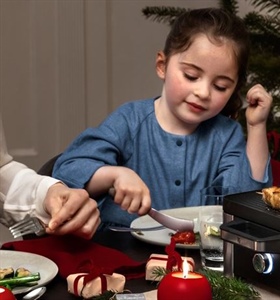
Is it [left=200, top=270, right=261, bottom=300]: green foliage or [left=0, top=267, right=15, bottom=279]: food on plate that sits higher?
[left=200, top=270, right=261, bottom=300]: green foliage

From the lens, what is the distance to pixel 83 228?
3.92 feet

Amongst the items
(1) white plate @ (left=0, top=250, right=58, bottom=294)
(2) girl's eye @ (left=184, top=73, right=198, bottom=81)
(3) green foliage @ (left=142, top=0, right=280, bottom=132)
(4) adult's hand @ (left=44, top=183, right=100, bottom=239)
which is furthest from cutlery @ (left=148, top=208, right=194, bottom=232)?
(3) green foliage @ (left=142, top=0, right=280, bottom=132)

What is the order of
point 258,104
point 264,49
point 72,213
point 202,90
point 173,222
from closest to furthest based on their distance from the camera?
point 72,213 < point 173,222 < point 202,90 < point 258,104 < point 264,49

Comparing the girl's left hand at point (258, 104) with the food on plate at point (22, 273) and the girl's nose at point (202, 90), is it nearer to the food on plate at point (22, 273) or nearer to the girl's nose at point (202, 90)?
the girl's nose at point (202, 90)

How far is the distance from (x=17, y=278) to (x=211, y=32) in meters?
0.79

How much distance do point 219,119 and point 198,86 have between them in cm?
19

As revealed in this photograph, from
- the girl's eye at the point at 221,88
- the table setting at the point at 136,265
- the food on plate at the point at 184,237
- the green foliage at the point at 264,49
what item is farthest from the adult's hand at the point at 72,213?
the green foliage at the point at 264,49

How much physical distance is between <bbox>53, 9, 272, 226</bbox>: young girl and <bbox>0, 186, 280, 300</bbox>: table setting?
24 cm

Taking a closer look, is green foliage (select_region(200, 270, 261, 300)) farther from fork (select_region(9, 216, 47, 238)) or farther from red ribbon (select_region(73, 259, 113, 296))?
fork (select_region(9, 216, 47, 238))

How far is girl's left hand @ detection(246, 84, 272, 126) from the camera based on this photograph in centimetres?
162

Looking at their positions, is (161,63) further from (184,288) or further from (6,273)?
(184,288)

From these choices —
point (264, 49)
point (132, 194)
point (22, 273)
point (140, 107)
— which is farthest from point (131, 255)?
point (264, 49)

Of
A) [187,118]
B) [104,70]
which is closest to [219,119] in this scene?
[187,118]

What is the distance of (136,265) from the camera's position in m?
1.08
